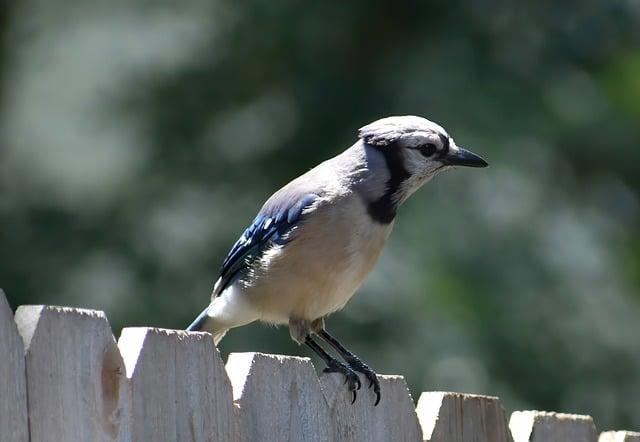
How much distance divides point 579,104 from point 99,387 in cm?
549

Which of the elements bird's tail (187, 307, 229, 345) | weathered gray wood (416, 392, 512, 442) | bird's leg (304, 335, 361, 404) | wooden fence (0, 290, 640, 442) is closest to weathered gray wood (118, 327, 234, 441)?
wooden fence (0, 290, 640, 442)

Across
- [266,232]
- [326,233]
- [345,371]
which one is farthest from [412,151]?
[345,371]

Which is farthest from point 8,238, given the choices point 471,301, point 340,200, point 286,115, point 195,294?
point 340,200

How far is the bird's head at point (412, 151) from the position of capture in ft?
11.8

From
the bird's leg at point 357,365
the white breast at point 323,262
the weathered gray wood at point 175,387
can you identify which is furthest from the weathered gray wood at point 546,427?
the weathered gray wood at point 175,387

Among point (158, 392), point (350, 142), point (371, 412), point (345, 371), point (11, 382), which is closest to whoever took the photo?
point (11, 382)

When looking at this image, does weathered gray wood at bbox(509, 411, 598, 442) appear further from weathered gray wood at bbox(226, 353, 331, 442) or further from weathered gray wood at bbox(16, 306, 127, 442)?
weathered gray wood at bbox(16, 306, 127, 442)

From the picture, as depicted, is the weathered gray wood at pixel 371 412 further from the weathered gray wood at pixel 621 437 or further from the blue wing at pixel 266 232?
the blue wing at pixel 266 232

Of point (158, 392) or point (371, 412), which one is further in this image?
point (371, 412)

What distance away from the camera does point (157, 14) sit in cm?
758

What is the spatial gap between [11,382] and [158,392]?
29cm

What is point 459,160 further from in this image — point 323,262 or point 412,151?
point 323,262

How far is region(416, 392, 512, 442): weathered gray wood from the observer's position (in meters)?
2.72

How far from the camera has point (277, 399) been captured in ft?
7.54
